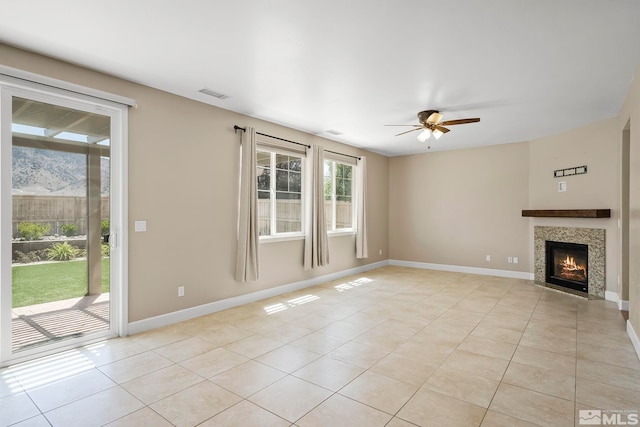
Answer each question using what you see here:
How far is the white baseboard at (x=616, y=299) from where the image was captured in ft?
14.7

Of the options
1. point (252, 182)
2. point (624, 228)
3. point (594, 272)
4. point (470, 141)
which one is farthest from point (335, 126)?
point (594, 272)

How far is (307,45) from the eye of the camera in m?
2.82

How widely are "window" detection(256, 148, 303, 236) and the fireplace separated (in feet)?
14.7

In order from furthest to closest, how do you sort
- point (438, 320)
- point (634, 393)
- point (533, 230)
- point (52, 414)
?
point (533, 230), point (438, 320), point (634, 393), point (52, 414)

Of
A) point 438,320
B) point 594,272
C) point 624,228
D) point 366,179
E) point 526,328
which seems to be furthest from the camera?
point 366,179

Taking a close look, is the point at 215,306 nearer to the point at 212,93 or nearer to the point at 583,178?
the point at 212,93

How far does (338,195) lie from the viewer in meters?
6.86

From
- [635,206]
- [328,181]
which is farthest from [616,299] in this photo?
[328,181]

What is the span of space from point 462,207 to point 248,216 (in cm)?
477

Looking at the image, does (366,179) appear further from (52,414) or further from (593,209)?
(52,414)

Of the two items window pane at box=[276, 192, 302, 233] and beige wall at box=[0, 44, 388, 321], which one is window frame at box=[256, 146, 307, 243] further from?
beige wall at box=[0, 44, 388, 321]

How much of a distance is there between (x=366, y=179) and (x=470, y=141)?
2.14 m

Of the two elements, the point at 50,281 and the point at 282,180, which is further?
Result: the point at 282,180

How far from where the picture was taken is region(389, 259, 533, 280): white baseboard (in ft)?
21.4
